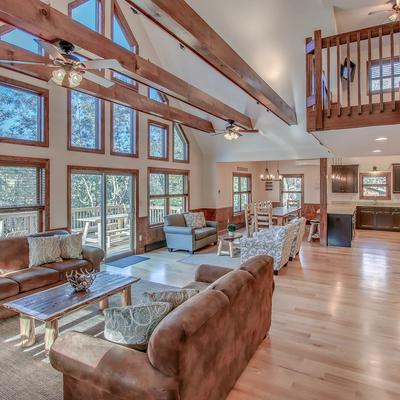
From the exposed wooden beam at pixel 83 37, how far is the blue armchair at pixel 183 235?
3137 millimetres

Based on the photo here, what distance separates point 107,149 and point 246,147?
427 cm

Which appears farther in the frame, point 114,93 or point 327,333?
point 114,93

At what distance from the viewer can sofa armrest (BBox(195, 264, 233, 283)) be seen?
3645 millimetres

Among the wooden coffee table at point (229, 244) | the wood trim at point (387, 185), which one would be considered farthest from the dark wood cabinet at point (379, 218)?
the wooden coffee table at point (229, 244)

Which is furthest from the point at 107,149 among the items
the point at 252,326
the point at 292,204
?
the point at 292,204

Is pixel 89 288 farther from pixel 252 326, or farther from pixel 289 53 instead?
pixel 289 53

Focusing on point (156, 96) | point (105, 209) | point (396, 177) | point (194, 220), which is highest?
point (156, 96)

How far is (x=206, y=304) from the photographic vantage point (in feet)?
6.48

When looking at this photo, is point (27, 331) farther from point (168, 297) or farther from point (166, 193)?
point (166, 193)

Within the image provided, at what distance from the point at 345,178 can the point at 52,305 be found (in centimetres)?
1077

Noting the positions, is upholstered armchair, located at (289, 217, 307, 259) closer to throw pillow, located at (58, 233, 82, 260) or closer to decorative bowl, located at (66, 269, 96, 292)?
throw pillow, located at (58, 233, 82, 260)

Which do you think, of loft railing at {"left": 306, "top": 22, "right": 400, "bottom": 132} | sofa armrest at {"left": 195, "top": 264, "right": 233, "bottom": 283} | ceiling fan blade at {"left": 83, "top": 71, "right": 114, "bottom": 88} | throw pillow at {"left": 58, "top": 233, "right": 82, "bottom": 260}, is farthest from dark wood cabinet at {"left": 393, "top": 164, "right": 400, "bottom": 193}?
throw pillow at {"left": 58, "top": 233, "right": 82, "bottom": 260}

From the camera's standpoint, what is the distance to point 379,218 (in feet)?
Result: 34.4

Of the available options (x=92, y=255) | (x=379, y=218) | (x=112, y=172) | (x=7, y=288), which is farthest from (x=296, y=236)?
(x=379, y=218)
